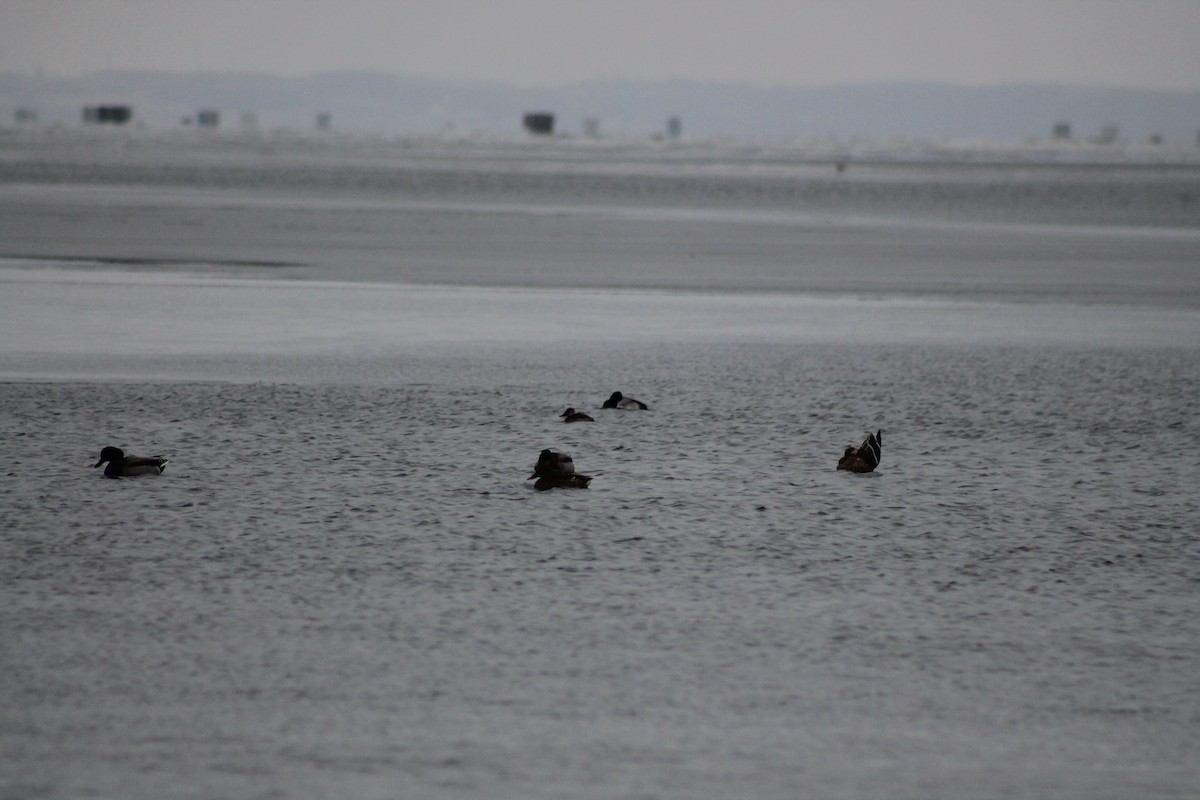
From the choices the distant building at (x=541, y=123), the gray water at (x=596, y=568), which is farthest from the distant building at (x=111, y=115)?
the gray water at (x=596, y=568)

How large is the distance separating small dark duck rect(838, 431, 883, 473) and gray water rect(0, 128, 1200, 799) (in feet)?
0.49

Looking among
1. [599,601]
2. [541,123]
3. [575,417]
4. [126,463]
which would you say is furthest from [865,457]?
[541,123]

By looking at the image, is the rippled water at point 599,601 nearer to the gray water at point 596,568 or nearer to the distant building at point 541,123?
the gray water at point 596,568

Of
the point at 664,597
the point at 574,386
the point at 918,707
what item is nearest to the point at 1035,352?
the point at 574,386

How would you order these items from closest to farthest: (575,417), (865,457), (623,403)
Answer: (865,457) → (575,417) → (623,403)

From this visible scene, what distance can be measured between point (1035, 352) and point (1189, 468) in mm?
4212

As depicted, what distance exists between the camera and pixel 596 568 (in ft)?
18.7

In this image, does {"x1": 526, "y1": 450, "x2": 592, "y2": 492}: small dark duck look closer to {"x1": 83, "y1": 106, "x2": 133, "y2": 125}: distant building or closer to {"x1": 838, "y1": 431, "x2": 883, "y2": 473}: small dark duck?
{"x1": 838, "y1": 431, "x2": 883, "y2": 473}: small dark duck

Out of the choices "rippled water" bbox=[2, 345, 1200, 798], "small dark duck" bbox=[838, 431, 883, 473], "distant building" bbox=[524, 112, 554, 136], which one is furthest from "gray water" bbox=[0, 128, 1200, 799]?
"distant building" bbox=[524, 112, 554, 136]

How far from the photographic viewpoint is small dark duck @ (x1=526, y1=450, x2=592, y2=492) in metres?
6.95

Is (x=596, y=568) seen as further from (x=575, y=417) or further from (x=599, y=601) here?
(x=575, y=417)

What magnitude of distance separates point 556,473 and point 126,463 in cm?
205

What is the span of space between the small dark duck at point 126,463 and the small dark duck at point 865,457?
3382mm

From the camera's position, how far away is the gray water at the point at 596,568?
12.9 feet
